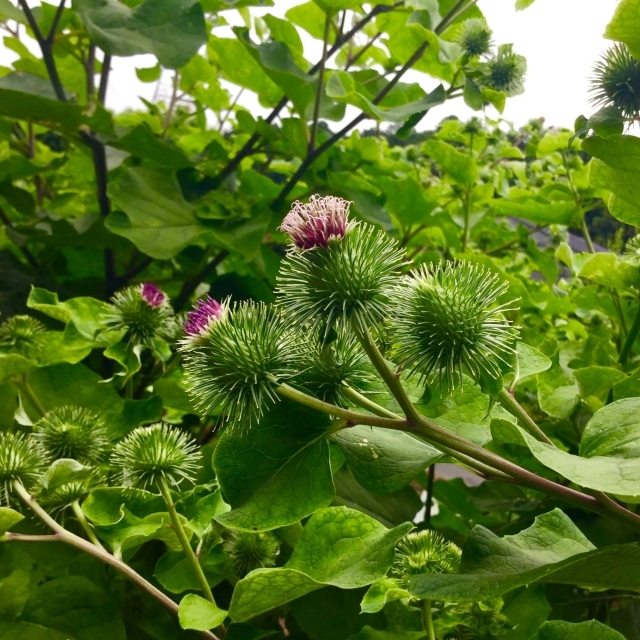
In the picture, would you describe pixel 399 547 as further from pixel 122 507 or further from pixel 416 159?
pixel 416 159

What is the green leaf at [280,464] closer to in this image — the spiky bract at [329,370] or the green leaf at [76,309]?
the spiky bract at [329,370]

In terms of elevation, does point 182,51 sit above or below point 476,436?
above

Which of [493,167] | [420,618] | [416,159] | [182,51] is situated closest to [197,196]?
[182,51]

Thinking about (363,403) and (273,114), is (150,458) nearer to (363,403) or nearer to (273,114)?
(363,403)

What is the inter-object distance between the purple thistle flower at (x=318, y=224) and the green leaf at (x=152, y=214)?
2.22ft

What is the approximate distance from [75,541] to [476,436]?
498mm

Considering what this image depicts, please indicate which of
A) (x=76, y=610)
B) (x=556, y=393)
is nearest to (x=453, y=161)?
(x=556, y=393)

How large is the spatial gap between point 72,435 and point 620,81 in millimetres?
911

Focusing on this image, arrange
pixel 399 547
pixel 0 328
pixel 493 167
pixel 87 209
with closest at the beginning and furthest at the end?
pixel 399 547, pixel 0 328, pixel 87 209, pixel 493 167

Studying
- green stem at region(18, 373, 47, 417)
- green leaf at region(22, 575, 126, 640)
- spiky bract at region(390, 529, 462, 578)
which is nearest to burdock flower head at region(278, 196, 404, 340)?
spiky bract at region(390, 529, 462, 578)

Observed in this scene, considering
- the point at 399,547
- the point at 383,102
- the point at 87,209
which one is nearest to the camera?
the point at 399,547

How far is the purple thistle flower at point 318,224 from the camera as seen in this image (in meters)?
0.56

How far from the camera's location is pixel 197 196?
1477 millimetres

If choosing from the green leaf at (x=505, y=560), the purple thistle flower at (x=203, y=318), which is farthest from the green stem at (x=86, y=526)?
the green leaf at (x=505, y=560)
